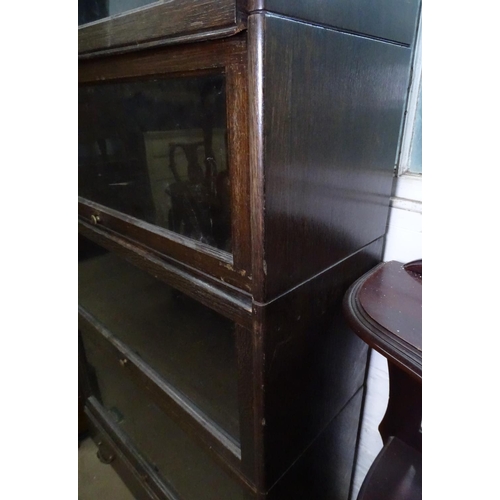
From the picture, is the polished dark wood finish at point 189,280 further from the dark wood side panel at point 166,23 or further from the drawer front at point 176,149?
the dark wood side panel at point 166,23

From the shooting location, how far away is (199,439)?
74 centimetres

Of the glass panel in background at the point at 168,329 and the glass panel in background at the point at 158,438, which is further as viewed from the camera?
the glass panel in background at the point at 158,438

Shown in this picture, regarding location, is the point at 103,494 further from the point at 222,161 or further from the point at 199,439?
the point at 222,161

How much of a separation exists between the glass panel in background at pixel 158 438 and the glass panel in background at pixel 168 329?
129 mm

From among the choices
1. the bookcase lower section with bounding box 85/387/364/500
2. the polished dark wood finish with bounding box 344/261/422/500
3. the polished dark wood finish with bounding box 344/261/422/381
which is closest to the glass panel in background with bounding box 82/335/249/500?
A: the bookcase lower section with bounding box 85/387/364/500

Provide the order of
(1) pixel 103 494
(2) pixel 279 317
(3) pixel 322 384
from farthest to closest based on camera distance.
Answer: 1. (1) pixel 103 494
2. (3) pixel 322 384
3. (2) pixel 279 317

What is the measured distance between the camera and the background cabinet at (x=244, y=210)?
45 centimetres

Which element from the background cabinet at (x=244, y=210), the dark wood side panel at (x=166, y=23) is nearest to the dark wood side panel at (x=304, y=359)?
the background cabinet at (x=244, y=210)

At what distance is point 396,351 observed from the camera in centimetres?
49

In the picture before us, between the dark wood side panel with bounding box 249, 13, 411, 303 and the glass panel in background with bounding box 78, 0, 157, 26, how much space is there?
11.0 inches

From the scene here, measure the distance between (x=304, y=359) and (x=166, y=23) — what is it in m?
0.52

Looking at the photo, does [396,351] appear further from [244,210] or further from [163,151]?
[163,151]
